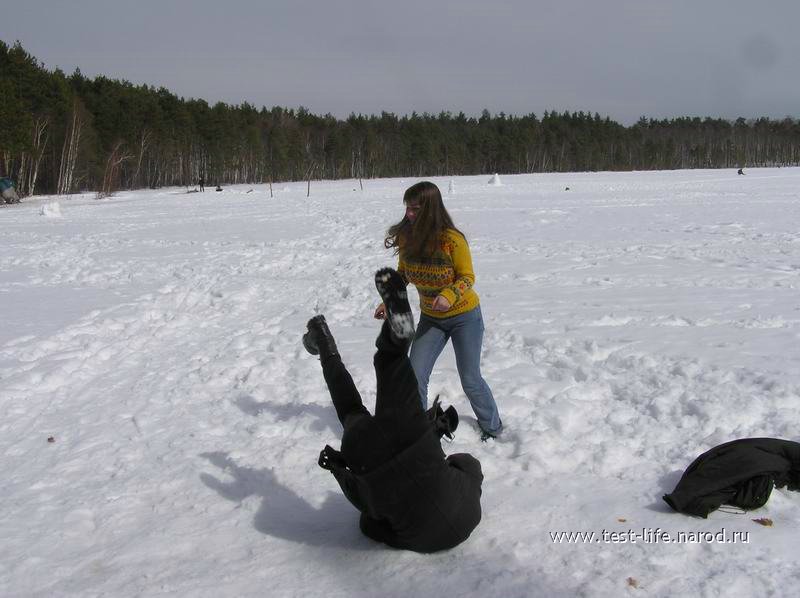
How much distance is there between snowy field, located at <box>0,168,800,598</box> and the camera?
2869mm

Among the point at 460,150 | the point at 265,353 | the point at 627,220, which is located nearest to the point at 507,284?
the point at 265,353

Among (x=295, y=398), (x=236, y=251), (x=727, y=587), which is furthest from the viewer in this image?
(x=236, y=251)

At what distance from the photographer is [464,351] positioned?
4.11 metres

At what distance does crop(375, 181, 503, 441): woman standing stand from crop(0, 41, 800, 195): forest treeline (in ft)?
134

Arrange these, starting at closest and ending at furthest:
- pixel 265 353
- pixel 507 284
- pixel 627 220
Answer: pixel 265 353 < pixel 507 284 < pixel 627 220

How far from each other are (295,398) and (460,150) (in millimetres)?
93695

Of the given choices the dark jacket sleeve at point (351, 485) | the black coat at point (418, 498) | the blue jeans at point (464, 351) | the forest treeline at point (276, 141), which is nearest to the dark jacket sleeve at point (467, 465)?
the black coat at point (418, 498)

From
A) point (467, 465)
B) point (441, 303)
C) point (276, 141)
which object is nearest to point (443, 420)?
point (467, 465)

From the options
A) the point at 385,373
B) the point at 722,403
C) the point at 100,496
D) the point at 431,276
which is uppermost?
the point at 431,276

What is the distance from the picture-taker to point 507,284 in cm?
923

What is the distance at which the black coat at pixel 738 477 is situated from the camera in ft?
10.4

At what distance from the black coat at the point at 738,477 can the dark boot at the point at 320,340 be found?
2.00 m

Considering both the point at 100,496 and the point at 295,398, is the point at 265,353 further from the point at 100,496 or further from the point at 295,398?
the point at 100,496

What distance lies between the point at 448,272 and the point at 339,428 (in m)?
1.54
